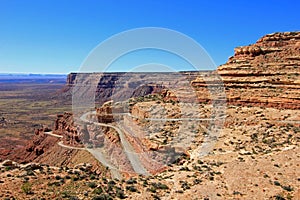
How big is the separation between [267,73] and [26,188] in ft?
82.1

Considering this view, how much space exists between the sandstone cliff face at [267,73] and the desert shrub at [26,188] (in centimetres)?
2183

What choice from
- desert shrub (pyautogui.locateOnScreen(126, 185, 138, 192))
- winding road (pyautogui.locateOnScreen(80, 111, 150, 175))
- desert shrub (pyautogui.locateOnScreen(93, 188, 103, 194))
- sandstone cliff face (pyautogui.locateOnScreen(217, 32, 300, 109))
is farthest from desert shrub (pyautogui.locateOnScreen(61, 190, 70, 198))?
sandstone cliff face (pyautogui.locateOnScreen(217, 32, 300, 109))

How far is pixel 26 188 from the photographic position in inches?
484

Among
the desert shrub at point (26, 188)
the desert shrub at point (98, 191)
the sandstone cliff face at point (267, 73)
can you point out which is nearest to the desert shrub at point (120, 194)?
the desert shrub at point (98, 191)

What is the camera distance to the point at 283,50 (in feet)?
108

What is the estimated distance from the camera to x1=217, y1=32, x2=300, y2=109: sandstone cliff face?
89.5 feet

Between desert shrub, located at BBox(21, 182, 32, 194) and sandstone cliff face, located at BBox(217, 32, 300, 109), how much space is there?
21833 millimetres

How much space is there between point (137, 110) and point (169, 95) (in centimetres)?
636

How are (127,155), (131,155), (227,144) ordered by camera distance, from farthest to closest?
(127,155), (131,155), (227,144)

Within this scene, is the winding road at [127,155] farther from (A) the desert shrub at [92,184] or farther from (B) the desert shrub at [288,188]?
(B) the desert shrub at [288,188]

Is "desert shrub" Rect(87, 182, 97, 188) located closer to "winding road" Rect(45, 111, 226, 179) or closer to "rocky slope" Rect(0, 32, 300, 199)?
"rocky slope" Rect(0, 32, 300, 199)

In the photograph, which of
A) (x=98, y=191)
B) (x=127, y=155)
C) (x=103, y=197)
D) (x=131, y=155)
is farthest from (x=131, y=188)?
(x=127, y=155)

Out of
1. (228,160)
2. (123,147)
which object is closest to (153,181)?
(228,160)

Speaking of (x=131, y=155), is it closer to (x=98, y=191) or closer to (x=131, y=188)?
(x=131, y=188)
